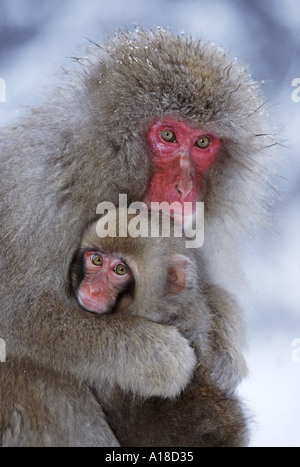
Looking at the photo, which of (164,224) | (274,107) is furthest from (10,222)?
(274,107)

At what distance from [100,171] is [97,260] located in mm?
A: 400

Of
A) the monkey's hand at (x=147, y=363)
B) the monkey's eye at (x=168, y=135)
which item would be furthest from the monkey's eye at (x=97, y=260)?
the monkey's eye at (x=168, y=135)

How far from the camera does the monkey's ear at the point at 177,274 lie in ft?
11.2

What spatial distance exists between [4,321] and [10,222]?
0.43 metres

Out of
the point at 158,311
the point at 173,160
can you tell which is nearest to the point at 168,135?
the point at 173,160

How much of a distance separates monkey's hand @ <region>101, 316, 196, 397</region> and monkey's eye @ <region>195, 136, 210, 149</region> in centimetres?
89

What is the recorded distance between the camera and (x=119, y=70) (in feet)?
11.3

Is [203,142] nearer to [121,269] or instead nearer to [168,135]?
[168,135]

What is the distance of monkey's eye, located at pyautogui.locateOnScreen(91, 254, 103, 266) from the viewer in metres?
3.35

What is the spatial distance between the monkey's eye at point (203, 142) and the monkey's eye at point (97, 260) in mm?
731

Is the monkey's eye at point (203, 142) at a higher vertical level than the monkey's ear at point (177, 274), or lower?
higher

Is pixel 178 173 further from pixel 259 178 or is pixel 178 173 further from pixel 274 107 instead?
pixel 274 107

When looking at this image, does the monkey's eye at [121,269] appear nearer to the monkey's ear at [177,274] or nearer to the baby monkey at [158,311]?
the baby monkey at [158,311]
